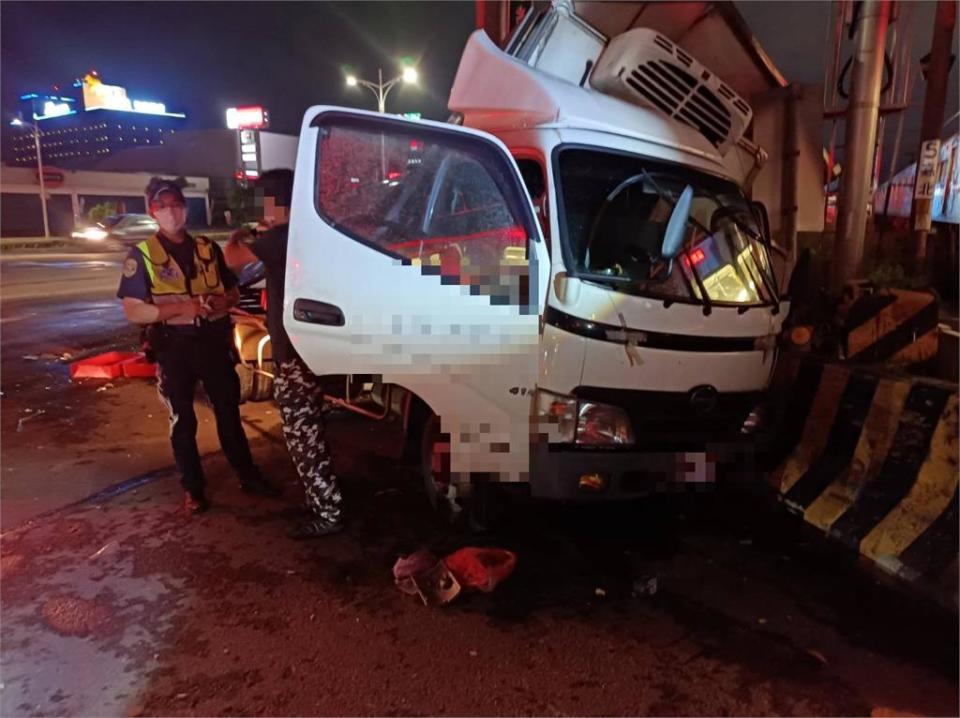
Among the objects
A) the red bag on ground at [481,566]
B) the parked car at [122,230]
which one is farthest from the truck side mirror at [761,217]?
the parked car at [122,230]

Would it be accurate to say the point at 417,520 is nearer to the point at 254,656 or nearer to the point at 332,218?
the point at 254,656

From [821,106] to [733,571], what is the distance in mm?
3216

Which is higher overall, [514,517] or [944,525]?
[944,525]

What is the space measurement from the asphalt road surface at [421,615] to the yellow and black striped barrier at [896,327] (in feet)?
3.66

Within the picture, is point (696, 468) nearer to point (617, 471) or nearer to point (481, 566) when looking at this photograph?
point (617, 471)

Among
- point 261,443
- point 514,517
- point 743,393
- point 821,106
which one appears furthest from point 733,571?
point 261,443

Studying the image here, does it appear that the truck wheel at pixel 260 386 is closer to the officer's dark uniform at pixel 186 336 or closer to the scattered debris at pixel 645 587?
the officer's dark uniform at pixel 186 336

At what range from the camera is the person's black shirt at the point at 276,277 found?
3.53 metres

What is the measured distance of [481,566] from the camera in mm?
3318

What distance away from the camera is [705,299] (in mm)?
3299

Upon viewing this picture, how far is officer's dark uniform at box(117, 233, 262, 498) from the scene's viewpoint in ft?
12.6

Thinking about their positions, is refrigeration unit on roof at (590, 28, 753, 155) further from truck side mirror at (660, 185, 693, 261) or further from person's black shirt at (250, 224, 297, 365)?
person's black shirt at (250, 224, 297, 365)

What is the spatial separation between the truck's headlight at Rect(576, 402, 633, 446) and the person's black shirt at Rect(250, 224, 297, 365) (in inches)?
60.1

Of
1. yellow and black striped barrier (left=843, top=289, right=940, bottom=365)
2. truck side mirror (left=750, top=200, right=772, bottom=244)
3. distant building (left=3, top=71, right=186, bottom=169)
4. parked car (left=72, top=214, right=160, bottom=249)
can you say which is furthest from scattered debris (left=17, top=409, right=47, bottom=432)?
distant building (left=3, top=71, right=186, bottom=169)
